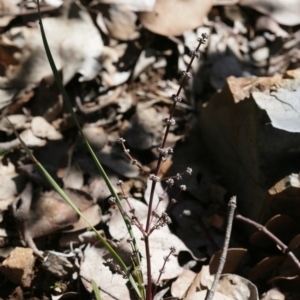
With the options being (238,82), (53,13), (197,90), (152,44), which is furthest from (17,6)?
(238,82)

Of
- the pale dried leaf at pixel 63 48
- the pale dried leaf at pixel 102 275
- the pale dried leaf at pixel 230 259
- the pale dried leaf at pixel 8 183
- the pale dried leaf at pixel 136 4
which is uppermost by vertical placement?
the pale dried leaf at pixel 136 4

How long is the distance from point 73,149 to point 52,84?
0.40m

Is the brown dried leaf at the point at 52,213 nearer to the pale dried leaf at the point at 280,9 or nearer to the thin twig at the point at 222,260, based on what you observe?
the thin twig at the point at 222,260

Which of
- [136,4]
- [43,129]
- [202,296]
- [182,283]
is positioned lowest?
[182,283]

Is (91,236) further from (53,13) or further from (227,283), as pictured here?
(53,13)

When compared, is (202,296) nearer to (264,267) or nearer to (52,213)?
(264,267)

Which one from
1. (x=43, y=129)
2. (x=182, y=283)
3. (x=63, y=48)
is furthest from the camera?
(x=63, y=48)

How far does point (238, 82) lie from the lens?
97.9 inches

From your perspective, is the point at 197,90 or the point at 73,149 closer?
the point at 73,149

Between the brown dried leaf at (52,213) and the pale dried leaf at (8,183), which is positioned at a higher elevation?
the pale dried leaf at (8,183)

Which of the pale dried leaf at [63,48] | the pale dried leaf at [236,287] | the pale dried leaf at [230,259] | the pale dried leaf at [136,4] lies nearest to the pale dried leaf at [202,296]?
the pale dried leaf at [236,287]

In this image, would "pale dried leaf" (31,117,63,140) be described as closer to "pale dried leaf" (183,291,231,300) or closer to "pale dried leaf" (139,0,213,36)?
"pale dried leaf" (139,0,213,36)

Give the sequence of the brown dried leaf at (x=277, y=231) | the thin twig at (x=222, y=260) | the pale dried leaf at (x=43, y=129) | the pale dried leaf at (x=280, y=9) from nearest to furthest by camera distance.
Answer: the thin twig at (x=222, y=260) < the brown dried leaf at (x=277, y=231) < the pale dried leaf at (x=43, y=129) < the pale dried leaf at (x=280, y=9)

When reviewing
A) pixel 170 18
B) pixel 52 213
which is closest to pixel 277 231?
pixel 52 213
